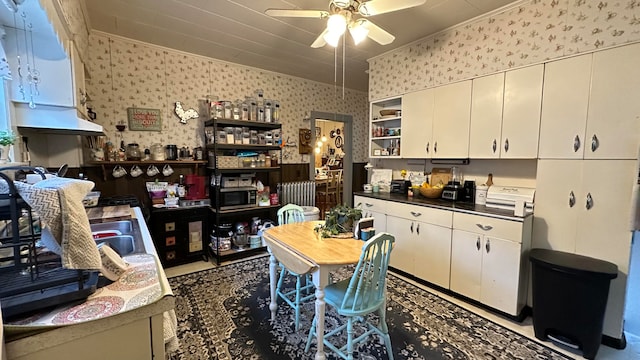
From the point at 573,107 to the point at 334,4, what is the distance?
211 cm

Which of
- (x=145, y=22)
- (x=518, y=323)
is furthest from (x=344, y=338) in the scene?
(x=145, y=22)

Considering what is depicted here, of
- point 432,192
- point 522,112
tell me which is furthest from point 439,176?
point 522,112

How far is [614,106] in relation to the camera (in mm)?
2068

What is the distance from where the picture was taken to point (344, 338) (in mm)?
2111

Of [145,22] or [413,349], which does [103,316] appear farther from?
[145,22]

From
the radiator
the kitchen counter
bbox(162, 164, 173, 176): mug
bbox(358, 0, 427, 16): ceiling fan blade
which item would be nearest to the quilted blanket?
the kitchen counter

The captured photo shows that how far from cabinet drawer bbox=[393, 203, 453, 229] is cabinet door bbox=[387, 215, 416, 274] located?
0.23ft

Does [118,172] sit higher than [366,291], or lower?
higher

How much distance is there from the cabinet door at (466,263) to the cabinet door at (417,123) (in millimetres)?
1070

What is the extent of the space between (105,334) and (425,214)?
275 cm

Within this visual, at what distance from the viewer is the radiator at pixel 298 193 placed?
4509 millimetres

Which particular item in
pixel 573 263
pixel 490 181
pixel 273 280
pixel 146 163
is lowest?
pixel 273 280

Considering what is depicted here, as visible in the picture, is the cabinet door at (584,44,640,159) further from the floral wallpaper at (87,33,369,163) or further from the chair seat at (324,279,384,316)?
the floral wallpaper at (87,33,369,163)

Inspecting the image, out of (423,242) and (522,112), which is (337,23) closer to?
(522,112)
